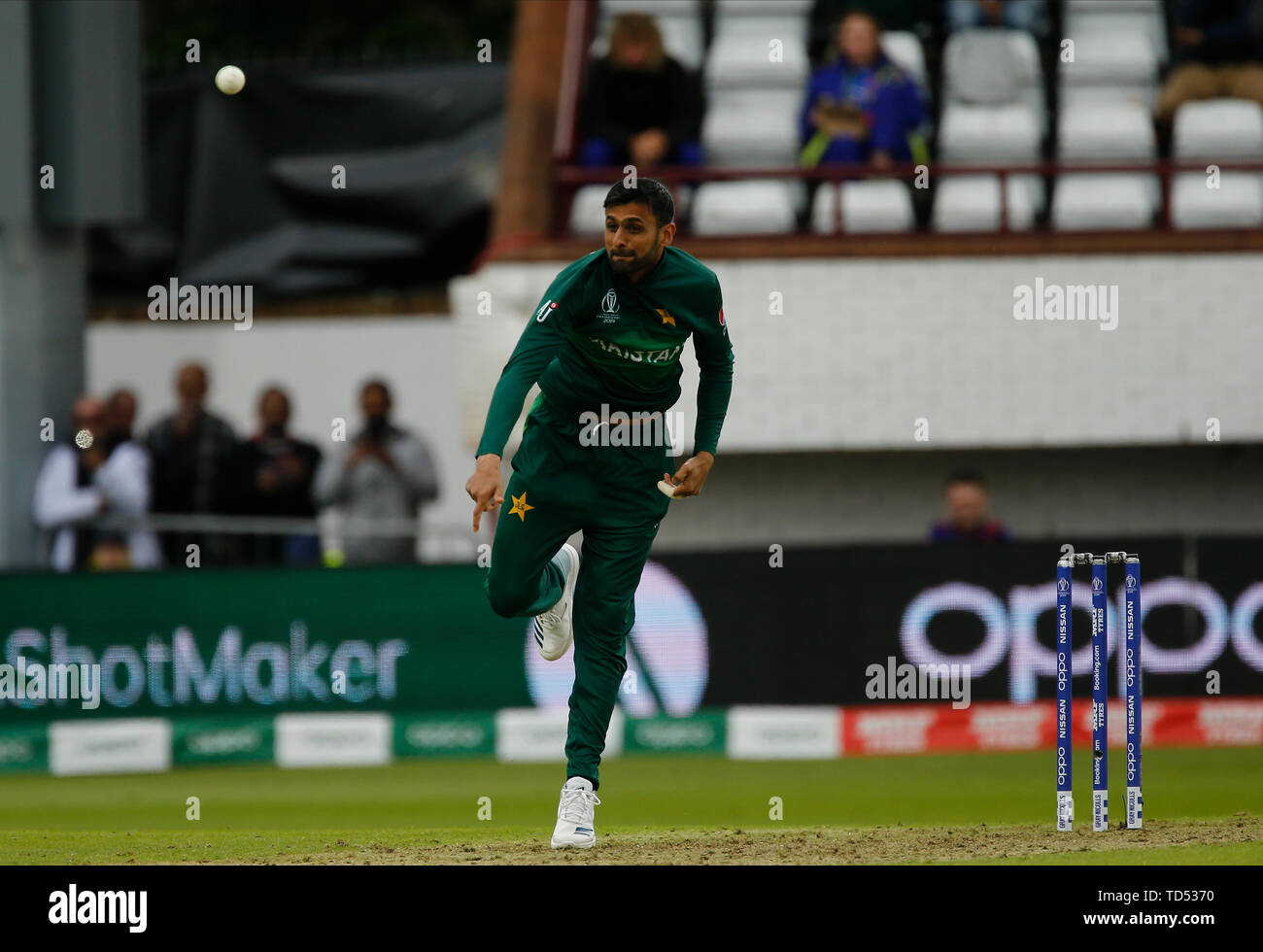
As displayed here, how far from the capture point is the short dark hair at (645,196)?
738cm

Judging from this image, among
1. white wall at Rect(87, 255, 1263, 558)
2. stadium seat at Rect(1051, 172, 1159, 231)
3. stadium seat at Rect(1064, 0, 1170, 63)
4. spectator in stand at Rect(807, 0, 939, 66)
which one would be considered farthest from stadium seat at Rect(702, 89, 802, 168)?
stadium seat at Rect(1064, 0, 1170, 63)

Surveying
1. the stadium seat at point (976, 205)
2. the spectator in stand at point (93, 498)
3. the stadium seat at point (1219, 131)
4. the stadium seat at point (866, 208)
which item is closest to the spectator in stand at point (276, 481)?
the spectator in stand at point (93, 498)

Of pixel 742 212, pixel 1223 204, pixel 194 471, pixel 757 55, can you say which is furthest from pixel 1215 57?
pixel 194 471

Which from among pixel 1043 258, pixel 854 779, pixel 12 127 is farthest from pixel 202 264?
pixel 854 779

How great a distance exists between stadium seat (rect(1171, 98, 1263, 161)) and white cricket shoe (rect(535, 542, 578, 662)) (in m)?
8.44

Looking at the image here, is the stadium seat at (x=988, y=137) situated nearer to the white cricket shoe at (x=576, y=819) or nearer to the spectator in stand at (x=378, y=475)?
the spectator in stand at (x=378, y=475)

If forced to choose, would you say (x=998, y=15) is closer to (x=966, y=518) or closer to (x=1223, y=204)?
(x=1223, y=204)

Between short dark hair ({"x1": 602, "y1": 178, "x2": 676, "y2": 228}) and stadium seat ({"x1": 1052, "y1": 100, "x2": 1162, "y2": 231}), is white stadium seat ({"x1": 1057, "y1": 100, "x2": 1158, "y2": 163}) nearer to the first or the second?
stadium seat ({"x1": 1052, "y1": 100, "x2": 1162, "y2": 231})

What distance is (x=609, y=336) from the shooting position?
25.0 feet

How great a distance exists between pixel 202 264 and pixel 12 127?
269 inches

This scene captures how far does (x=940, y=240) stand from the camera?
14.4 metres

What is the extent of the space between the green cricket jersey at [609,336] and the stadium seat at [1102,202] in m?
7.52

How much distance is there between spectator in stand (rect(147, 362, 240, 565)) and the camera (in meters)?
14.8

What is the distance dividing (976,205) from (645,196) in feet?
25.6
